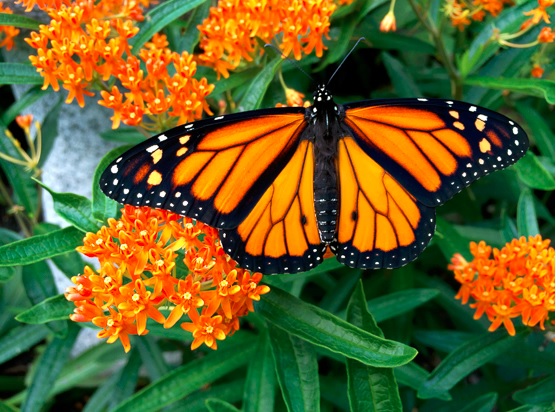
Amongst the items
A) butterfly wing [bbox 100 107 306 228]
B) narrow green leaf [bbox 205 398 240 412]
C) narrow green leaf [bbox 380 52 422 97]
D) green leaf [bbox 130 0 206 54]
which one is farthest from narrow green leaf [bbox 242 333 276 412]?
narrow green leaf [bbox 380 52 422 97]

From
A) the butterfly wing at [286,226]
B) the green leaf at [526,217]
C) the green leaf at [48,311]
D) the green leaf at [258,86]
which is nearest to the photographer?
the butterfly wing at [286,226]

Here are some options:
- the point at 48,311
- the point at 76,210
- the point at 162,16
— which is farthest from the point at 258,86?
the point at 48,311

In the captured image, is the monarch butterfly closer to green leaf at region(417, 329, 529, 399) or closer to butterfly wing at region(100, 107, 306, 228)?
butterfly wing at region(100, 107, 306, 228)

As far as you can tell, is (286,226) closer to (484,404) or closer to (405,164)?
(405,164)

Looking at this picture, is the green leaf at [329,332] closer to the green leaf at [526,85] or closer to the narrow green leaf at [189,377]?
the narrow green leaf at [189,377]

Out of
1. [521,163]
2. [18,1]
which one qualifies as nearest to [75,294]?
[18,1]

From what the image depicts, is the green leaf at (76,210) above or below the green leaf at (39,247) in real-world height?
above

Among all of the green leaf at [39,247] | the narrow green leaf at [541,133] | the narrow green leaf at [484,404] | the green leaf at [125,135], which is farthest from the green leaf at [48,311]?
the narrow green leaf at [541,133]
